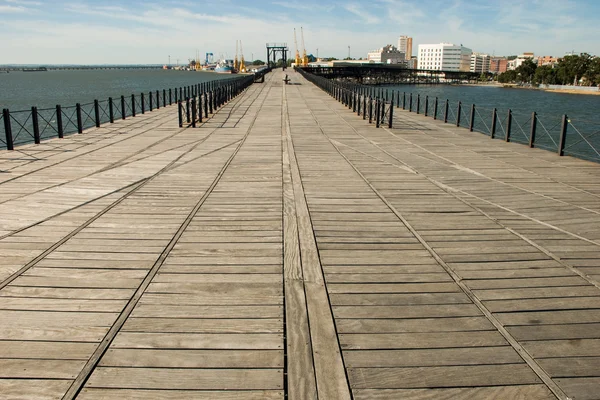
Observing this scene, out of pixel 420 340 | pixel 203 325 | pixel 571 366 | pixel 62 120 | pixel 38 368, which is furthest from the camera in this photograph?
pixel 62 120

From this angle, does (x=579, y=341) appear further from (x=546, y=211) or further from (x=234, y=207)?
(x=234, y=207)

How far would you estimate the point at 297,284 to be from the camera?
208 inches

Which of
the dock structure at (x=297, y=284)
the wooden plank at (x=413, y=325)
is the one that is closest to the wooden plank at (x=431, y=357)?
the dock structure at (x=297, y=284)

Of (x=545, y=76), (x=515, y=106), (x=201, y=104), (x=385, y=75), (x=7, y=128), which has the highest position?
(x=545, y=76)

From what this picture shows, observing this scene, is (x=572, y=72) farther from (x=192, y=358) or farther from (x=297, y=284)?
Answer: (x=192, y=358)

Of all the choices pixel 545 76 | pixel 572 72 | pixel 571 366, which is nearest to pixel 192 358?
pixel 571 366

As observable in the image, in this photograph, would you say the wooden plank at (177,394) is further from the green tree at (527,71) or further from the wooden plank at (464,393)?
the green tree at (527,71)

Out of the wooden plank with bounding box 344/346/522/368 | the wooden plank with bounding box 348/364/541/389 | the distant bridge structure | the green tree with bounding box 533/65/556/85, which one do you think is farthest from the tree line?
the wooden plank with bounding box 348/364/541/389

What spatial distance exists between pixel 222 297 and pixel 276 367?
129 cm

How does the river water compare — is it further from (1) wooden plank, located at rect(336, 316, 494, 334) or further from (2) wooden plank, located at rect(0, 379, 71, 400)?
(2) wooden plank, located at rect(0, 379, 71, 400)

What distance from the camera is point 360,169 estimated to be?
1162cm

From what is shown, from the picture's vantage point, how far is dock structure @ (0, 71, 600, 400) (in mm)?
3727

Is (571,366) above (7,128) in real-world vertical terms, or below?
below

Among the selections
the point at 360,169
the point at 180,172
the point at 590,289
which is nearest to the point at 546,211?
the point at 590,289
